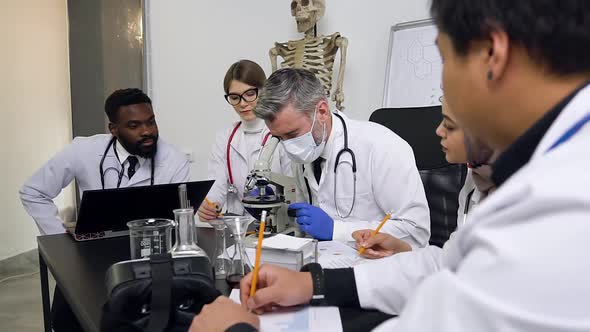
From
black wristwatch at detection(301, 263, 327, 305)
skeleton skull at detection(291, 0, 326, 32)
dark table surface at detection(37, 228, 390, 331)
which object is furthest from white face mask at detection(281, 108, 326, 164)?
skeleton skull at detection(291, 0, 326, 32)

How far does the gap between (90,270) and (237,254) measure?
423mm

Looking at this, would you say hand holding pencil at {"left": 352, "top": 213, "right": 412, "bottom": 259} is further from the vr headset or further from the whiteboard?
the whiteboard

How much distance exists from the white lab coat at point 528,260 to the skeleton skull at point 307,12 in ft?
8.95

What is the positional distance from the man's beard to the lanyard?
6.17ft

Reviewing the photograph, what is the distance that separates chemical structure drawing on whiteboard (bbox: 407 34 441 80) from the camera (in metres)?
2.76

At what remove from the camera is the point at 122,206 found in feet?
4.84

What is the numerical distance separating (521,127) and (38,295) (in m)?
3.20

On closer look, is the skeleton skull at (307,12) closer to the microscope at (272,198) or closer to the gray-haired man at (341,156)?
the gray-haired man at (341,156)

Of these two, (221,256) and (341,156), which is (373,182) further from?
(221,256)

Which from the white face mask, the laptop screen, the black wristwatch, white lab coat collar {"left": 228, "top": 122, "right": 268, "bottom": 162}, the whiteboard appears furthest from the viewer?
the whiteboard

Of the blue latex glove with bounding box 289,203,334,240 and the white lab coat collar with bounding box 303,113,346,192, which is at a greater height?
the white lab coat collar with bounding box 303,113,346,192

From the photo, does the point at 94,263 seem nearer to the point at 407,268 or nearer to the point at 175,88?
the point at 407,268

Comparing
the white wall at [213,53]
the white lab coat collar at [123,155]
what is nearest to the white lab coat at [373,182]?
the white lab coat collar at [123,155]

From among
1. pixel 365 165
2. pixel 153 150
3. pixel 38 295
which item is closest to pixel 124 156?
pixel 153 150
